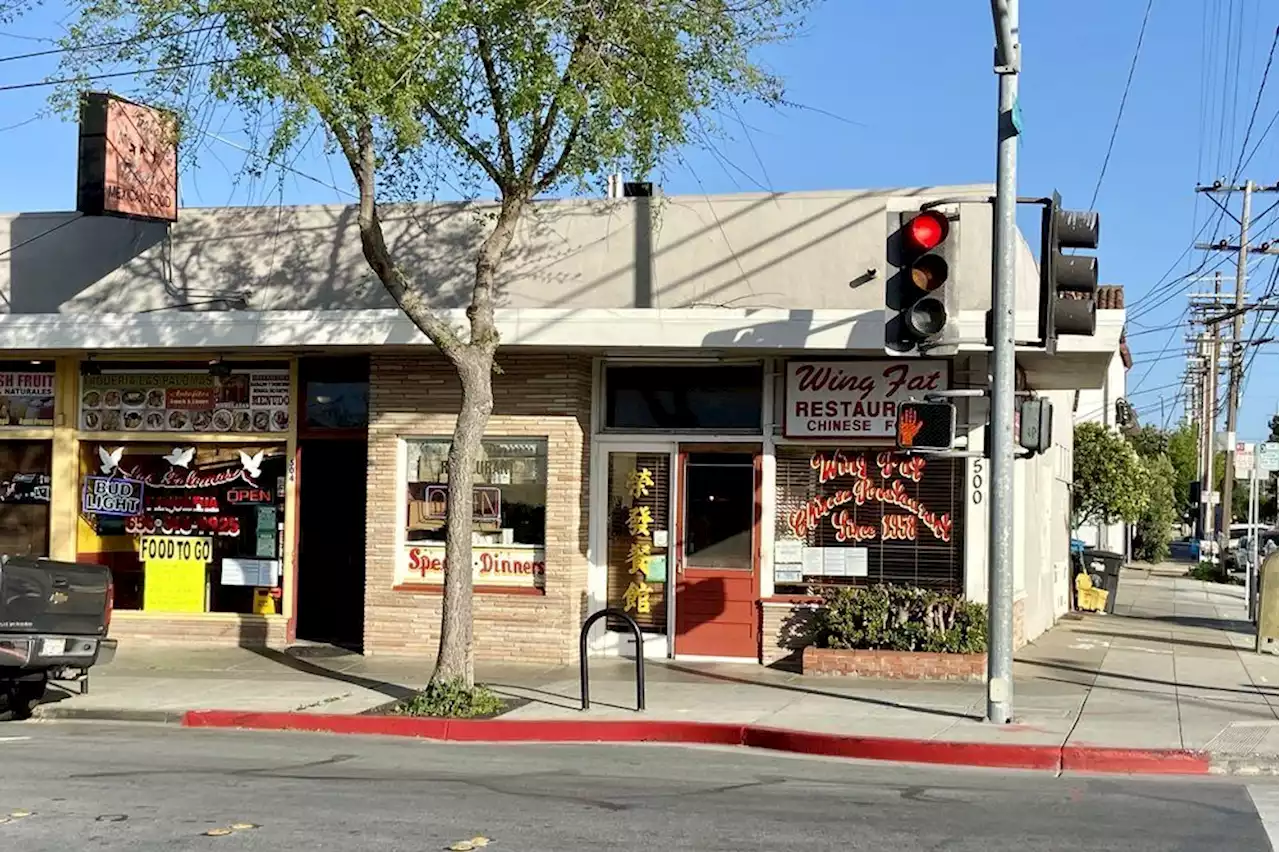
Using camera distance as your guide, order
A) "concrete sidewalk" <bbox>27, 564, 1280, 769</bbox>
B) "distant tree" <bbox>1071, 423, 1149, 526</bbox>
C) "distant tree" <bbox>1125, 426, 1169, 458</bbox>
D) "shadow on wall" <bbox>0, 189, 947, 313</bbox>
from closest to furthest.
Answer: "concrete sidewalk" <bbox>27, 564, 1280, 769</bbox>
"shadow on wall" <bbox>0, 189, 947, 313</bbox>
"distant tree" <bbox>1071, 423, 1149, 526</bbox>
"distant tree" <bbox>1125, 426, 1169, 458</bbox>

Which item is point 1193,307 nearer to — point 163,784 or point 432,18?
point 432,18

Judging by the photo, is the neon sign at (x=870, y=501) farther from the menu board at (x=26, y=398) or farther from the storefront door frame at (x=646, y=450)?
the menu board at (x=26, y=398)

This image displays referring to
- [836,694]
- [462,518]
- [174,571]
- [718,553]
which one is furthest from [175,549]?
[836,694]

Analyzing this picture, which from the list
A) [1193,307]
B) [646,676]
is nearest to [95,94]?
[646,676]

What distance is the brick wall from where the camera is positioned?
15414mm

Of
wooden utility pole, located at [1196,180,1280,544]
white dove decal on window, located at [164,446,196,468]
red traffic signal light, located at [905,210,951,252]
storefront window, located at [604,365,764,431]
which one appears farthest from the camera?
wooden utility pole, located at [1196,180,1280,544]

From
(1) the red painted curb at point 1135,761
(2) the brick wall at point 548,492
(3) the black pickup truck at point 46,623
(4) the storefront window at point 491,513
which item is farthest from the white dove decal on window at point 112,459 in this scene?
(1) the red painted curb at point 1135,761

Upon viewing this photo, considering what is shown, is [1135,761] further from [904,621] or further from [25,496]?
[25,496]

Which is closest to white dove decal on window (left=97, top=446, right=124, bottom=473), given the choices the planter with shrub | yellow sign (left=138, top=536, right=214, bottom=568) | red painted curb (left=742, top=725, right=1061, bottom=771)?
yellow sign (left=138, top=536, right=214, bottom=568)

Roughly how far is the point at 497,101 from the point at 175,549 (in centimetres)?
817

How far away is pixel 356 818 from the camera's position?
299 inches

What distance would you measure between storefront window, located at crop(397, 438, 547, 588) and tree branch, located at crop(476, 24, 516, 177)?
431 cm

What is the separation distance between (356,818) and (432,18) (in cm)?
689

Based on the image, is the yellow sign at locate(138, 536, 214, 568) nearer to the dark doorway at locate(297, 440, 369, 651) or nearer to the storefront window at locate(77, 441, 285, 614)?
the storefront window at locate(77, 441, 285, 614)
